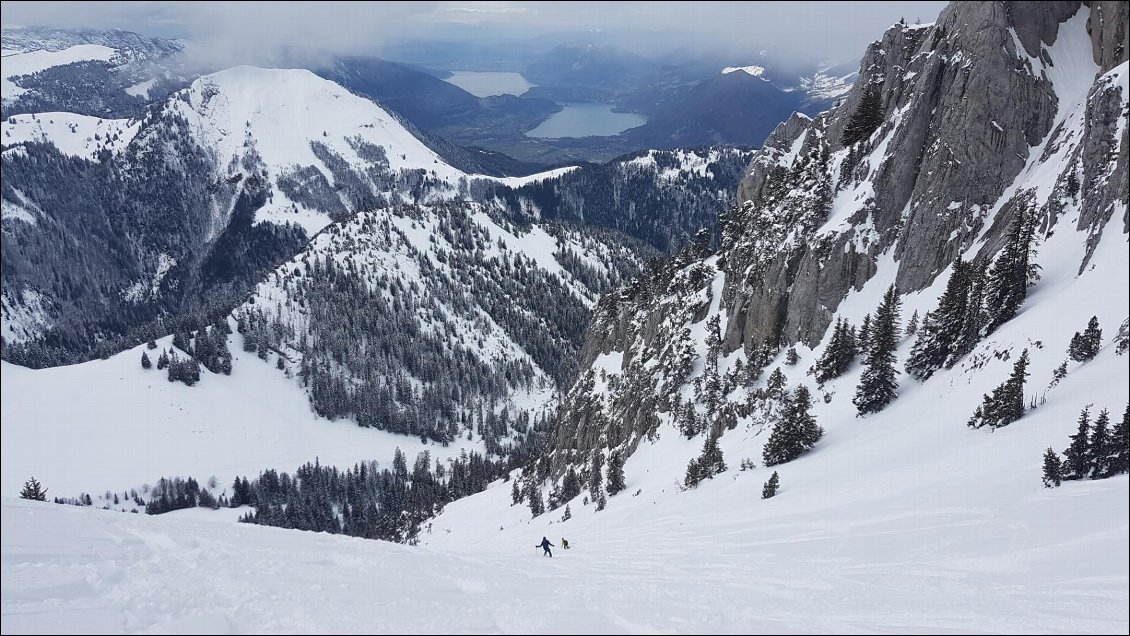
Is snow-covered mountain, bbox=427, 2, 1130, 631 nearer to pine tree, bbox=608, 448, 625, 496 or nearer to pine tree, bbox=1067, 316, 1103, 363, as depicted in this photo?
pine tree, bbox=1067, 316, 1103, 363

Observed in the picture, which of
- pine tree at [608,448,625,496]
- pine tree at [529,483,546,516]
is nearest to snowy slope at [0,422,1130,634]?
pine tree at [608,448,625,496]

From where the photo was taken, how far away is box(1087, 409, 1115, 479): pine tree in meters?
17.4

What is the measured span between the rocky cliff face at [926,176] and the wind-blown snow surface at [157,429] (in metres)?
102

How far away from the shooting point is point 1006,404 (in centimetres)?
2434

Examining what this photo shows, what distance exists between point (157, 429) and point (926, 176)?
149396 millimetres

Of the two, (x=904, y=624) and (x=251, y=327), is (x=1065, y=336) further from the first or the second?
(x=251, y=327)

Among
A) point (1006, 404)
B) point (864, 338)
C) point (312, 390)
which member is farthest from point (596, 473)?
point (312, 390)

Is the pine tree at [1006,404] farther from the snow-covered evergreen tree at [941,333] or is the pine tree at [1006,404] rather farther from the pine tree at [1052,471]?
the snow-covered evergreen tree at [941,333]

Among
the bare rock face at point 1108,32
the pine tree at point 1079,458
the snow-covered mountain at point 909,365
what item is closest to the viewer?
the snow-covered mountain at point 909,365

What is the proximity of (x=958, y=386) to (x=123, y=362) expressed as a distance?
168113 millimetres

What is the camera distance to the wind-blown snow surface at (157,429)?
116062 millimetres

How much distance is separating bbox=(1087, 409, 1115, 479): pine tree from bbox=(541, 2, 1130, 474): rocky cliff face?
72.0 feet

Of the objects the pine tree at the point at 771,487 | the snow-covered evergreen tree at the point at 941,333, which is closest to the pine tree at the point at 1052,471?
the pine tree at the point at 771,487

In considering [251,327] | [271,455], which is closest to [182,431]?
[271,455]
